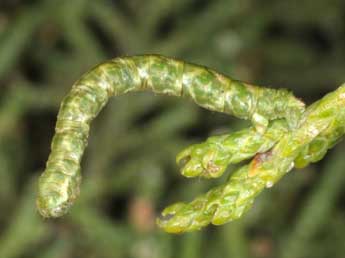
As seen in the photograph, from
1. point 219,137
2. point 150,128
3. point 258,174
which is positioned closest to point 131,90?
point 219,137

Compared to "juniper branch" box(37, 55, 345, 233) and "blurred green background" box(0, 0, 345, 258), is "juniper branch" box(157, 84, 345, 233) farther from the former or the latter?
"blurred green background" box(0, 0, 345, 258)

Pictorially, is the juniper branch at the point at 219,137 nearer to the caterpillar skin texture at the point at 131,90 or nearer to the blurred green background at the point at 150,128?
the caterpillar skin texture at the point at 131,90

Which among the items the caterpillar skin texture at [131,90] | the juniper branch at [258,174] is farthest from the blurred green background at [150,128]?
the caterpillar skin texture at [131,90]

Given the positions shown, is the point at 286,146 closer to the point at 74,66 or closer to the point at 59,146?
the point at 59,146

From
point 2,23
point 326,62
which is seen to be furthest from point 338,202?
point 2,23

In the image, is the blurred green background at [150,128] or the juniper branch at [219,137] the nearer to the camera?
the juniper branch at [219,137]

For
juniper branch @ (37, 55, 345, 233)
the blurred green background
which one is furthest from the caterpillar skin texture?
the blurred green background

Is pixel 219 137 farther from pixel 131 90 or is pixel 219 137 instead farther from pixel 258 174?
pixel 131 90
